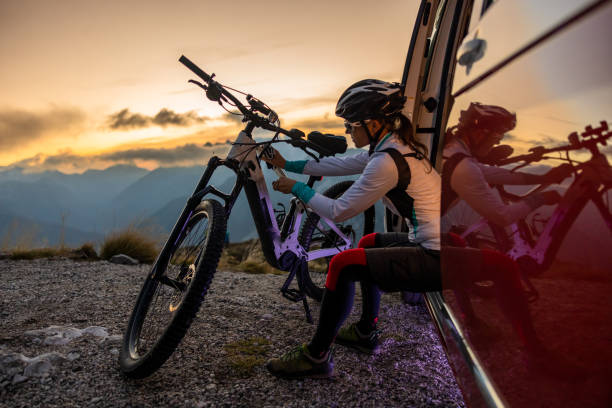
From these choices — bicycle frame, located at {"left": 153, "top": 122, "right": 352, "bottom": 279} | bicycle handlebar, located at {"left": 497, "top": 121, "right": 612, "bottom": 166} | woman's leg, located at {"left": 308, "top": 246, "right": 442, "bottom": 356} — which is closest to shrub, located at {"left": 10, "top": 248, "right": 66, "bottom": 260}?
bicycle frame, located at {"left": 153, "top": 122, "right": 352, "bottom": 279}

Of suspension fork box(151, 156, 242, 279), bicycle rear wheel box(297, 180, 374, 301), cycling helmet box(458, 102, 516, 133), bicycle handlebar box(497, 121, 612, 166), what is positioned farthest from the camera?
bicycle rear wheel box(297, 180, 374, 301)

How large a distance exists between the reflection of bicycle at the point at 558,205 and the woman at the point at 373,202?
63cm

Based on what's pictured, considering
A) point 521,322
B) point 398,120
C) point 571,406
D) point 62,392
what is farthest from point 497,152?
point 62,392

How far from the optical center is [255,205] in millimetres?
2410

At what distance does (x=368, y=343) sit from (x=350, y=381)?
0.41 meters

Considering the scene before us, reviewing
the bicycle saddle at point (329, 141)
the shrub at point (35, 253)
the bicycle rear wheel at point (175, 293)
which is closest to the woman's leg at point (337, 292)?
the bicycle rear wheel at point (175, 293)

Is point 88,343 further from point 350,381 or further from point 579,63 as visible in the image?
point 579,63

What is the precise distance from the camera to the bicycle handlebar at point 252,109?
7.06 ft

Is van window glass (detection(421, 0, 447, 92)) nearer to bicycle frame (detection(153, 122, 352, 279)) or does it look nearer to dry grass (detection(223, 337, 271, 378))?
bicycle frame (detection(153, 122, 352, 279))

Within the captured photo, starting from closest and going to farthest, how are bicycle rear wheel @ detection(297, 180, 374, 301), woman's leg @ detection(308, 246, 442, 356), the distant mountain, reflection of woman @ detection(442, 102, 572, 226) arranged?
reflection of woman @ detection(442, 102, 572, 226) < woman's leg @ detection(308, 246, 442, 356) < bicycle rear wheel @ detection(297, 180, 374, 301) < the distant mountain

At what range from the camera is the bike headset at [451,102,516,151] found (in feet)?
3.36

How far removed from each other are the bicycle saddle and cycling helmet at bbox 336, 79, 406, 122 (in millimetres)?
351

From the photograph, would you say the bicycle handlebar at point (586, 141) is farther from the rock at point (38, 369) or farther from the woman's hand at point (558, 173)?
the rock at point (38, 369)

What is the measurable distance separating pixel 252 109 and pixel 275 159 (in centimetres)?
36
